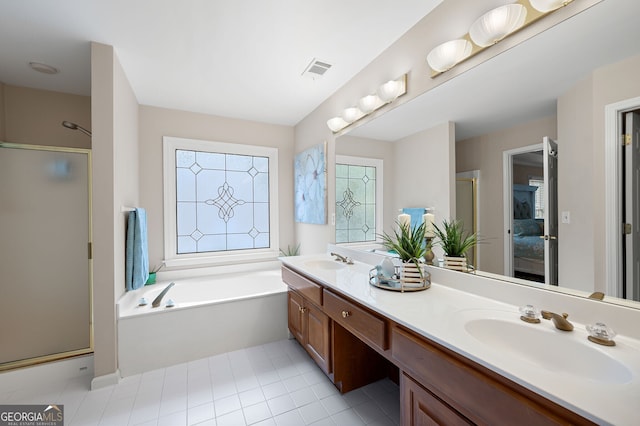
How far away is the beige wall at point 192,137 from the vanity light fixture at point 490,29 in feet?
7.59

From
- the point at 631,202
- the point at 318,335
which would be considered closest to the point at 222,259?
the point at 318,335

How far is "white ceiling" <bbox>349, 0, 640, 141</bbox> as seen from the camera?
2.90 feet

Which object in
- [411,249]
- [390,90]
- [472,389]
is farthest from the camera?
[390,90]

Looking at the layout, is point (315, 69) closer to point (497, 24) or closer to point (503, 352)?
point (497, 24)

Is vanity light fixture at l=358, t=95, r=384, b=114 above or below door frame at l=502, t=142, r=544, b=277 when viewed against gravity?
above

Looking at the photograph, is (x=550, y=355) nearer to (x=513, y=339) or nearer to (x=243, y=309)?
(x=513, y=339)

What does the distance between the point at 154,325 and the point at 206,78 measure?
6.91ft

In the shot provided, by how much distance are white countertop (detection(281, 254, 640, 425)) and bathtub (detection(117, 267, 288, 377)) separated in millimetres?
1055

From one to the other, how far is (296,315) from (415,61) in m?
2.09

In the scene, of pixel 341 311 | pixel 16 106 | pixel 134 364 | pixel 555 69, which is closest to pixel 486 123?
pixel 555 69

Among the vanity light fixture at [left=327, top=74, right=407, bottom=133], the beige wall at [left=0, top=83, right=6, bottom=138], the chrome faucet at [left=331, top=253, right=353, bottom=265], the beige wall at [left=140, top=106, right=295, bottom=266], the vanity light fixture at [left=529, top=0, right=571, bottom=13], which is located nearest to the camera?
the vanity light fixture at [left=529, top=0, right=571, bottom=13]

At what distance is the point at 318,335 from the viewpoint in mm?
1793

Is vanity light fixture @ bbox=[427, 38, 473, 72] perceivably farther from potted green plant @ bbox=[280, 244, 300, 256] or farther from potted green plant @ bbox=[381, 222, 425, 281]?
potted green plant @ bbox=[280, 244, 300, 256]

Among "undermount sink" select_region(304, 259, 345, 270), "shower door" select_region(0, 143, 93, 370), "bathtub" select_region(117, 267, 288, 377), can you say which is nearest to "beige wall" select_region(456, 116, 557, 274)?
"undermount sink" select_region(304, 259, 345, 270)
